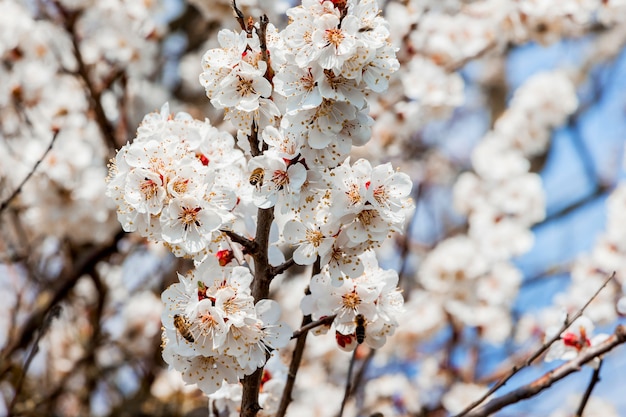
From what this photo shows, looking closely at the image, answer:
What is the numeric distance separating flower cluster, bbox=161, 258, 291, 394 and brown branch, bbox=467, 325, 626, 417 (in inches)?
20.3

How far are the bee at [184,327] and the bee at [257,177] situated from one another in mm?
282

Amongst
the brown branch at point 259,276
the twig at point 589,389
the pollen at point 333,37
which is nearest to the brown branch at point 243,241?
the brown branch at point 259,276

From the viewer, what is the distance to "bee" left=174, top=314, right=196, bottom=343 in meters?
1.25

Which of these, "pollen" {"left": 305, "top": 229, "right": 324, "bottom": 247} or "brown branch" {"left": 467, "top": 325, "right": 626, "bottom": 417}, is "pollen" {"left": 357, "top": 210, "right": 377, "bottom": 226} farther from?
"brown branch" {"left": 467, "top": 325, "right": 626, "bottom": 417}

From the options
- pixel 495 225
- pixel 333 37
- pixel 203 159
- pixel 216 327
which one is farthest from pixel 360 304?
pixel 495 225

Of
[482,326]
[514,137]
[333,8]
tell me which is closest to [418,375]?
[482,326]

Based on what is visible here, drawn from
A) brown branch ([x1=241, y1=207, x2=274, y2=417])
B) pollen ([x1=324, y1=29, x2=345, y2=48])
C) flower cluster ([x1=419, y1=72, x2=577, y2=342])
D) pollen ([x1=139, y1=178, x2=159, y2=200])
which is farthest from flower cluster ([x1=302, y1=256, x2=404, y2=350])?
flower cluster ([x1=419, y1=72, x2=577, y2=342])

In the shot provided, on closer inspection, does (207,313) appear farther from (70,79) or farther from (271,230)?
(70,79)

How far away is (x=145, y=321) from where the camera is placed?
455cm

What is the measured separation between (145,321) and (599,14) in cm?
324

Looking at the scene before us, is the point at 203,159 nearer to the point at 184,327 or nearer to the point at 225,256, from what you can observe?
the point at 225,256

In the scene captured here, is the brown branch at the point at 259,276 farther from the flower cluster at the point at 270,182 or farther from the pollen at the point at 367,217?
the pollen at the point at 367,217

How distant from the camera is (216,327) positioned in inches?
49.9

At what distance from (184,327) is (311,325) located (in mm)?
276
